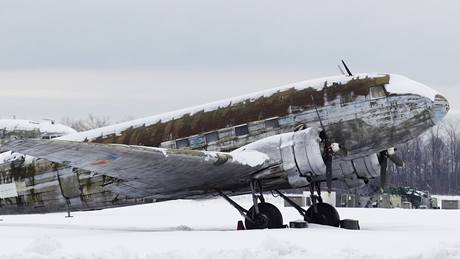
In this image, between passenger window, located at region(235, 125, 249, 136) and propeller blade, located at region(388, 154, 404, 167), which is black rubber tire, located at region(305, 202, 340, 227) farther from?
passenger window, located at region(235, 125, 249, 136)

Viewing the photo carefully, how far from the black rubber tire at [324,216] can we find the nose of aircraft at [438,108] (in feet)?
13.0

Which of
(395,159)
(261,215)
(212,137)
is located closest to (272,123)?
(212,137)

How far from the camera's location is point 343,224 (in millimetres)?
21578

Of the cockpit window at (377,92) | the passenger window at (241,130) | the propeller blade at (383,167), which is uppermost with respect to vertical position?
the cockpit window at (377,92)

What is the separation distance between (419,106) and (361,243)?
6.34 m

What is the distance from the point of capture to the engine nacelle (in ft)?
62.5

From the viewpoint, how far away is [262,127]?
810 inches

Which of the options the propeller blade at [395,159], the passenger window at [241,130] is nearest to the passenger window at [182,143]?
the passenger window at [241,130]

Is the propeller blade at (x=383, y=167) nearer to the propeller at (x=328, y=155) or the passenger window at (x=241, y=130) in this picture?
the propeller at (x=328, y=155)

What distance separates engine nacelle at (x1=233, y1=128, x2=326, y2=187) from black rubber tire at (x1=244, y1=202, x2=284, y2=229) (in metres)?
0.83

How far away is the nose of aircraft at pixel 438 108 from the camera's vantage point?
64.3ft

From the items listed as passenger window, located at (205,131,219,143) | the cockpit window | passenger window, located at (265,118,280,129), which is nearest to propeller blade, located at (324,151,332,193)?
passenger window, located at (265,118,280,129)

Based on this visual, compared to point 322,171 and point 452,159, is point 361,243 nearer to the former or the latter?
point 322,171

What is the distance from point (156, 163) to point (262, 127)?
10.2 feet
